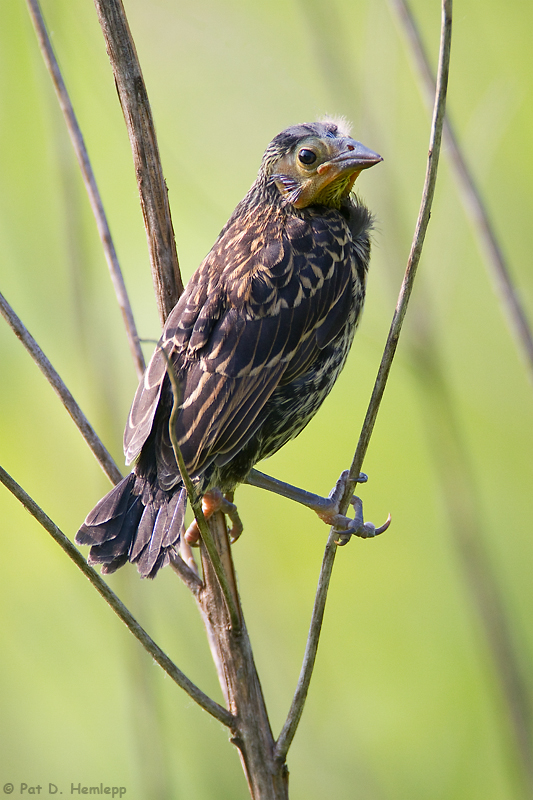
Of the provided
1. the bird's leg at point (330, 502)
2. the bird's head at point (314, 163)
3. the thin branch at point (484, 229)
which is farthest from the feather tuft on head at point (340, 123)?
the bird's leg at point (330, 502)

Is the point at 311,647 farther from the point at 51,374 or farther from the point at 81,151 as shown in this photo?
the point at 81,151

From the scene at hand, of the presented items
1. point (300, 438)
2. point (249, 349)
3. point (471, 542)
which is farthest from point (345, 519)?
point (300, 438)

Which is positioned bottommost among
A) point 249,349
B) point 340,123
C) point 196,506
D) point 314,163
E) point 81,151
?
point 196,506

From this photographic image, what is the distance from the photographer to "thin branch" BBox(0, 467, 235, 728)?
143cm

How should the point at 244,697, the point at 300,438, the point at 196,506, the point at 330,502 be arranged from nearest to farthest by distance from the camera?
the point at 196,506 < the point at 244,697 < the point at 330,502 < the point at 300,438

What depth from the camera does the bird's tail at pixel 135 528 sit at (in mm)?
2021

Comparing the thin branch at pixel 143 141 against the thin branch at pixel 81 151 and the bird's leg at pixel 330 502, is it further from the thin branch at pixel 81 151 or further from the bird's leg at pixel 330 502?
the bird's leg at pixel 330 502

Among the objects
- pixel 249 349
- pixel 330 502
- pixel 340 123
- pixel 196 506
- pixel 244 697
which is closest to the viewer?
pixel 196 506

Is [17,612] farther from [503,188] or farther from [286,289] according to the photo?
[503,188]

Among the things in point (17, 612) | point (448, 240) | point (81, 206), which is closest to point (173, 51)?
point (81, 206)

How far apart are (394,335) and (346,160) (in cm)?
90

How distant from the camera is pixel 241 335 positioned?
230 centimetres

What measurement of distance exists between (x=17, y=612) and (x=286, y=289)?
258 cm

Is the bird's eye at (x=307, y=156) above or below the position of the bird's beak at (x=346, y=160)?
above
